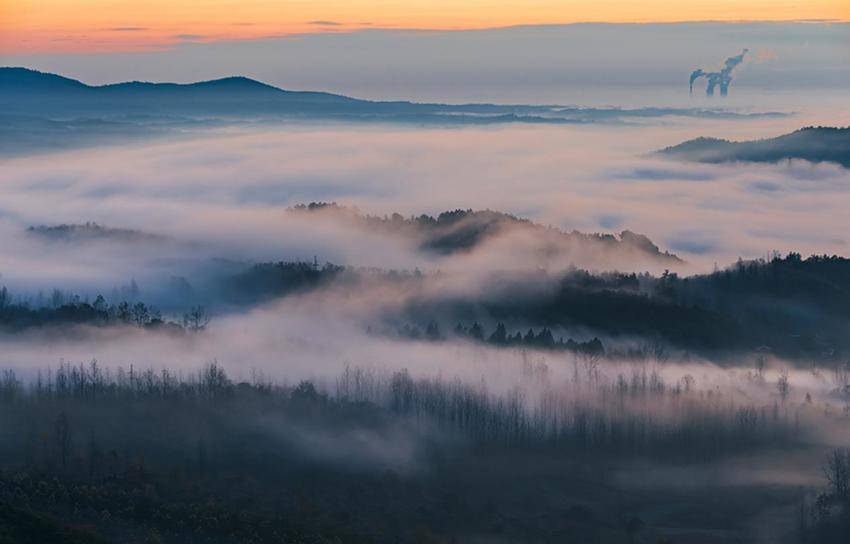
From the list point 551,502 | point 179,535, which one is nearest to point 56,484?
point 179,535

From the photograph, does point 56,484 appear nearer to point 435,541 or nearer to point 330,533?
point 330,533

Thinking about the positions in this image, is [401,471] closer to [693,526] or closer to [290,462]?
[290,462]

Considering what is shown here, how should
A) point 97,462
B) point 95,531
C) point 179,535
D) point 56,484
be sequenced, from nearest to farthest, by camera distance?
point 95,531 < point 179,535 < point 56,484 < point 97,462

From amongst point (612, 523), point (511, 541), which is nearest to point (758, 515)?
point (612, 523)

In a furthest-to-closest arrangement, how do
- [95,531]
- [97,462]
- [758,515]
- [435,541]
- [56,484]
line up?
[758,515]
[97,462]
[435,541]
[56,484]
[95,531]

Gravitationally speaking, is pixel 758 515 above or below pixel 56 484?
below

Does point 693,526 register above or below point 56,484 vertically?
below

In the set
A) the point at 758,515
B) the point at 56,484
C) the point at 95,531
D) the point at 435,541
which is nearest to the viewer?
the point at 95,531

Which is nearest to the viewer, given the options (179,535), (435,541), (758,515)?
(179,535)

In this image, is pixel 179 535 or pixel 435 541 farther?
pixel 435 541
